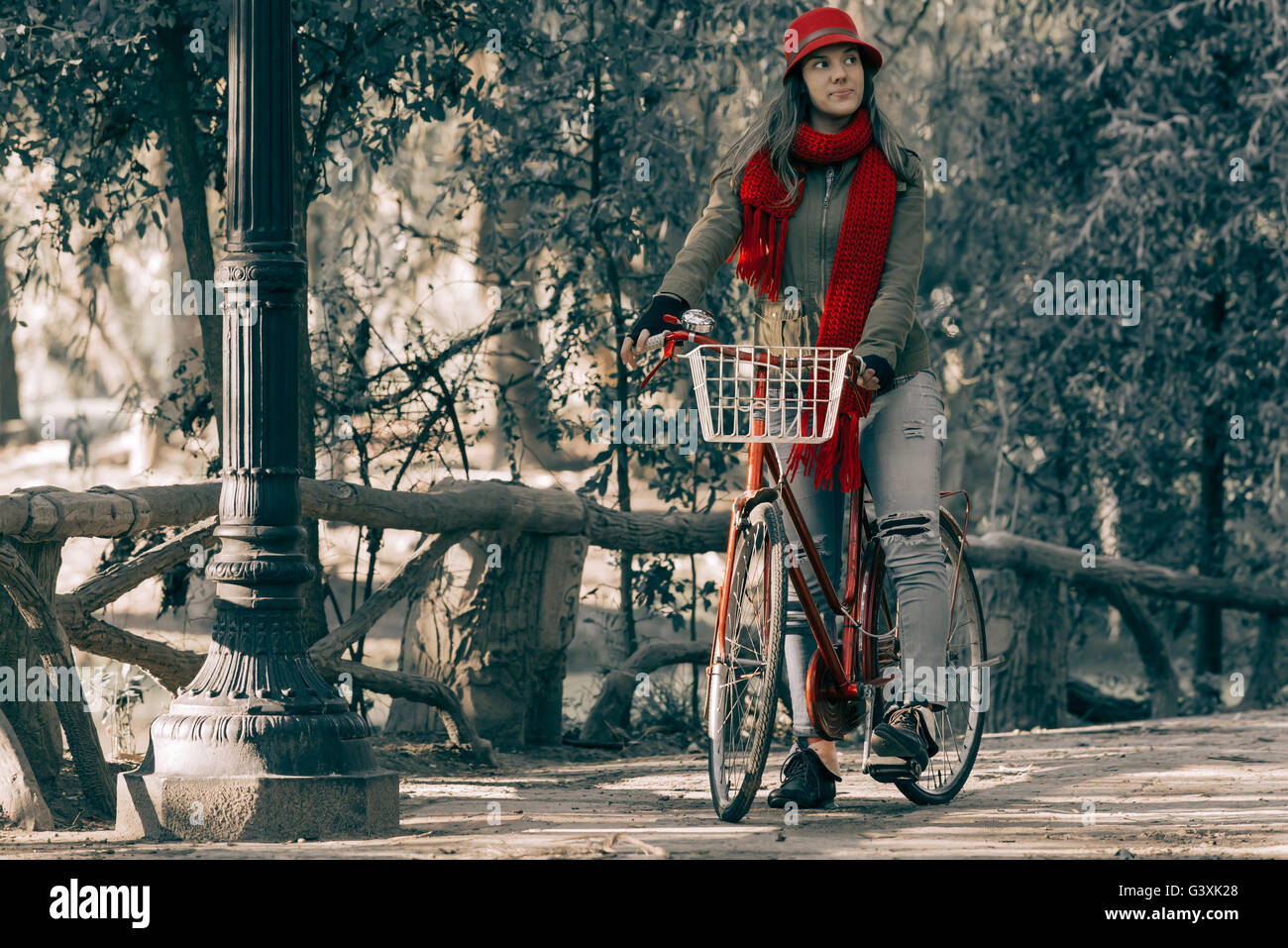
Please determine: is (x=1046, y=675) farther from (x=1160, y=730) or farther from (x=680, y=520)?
(x=680, y=520)

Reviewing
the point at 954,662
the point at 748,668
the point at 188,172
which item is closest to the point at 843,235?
the point at 748,668

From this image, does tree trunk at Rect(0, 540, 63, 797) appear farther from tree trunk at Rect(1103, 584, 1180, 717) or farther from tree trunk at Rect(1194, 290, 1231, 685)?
tree trunk at Rect(1194, 290, 1231, 685)

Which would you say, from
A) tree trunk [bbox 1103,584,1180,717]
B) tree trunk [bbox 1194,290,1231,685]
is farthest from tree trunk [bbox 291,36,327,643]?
tree trunk [bbox 1194,290,1231,685]

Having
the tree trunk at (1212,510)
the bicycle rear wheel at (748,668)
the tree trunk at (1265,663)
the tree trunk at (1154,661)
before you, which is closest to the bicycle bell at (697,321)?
the bicycle rear wheel at (748,668)

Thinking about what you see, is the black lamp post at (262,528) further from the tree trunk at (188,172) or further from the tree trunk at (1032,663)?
the tree trunk at (1032,663)

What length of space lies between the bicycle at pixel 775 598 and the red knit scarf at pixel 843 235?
117 millimetres

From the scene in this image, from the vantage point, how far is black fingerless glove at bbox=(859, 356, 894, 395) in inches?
172

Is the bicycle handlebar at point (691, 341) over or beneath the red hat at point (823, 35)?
beneath

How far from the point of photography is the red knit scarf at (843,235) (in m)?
4.65

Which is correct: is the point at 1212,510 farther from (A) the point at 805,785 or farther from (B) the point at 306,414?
(A) the point at 805,785

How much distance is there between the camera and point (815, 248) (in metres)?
4.73

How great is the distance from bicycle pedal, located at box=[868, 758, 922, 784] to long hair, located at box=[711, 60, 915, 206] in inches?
58.6

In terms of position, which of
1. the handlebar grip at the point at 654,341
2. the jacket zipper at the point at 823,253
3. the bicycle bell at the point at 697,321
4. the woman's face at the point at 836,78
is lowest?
the handlebar grip at the point at 654,341

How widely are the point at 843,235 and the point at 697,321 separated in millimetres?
625
